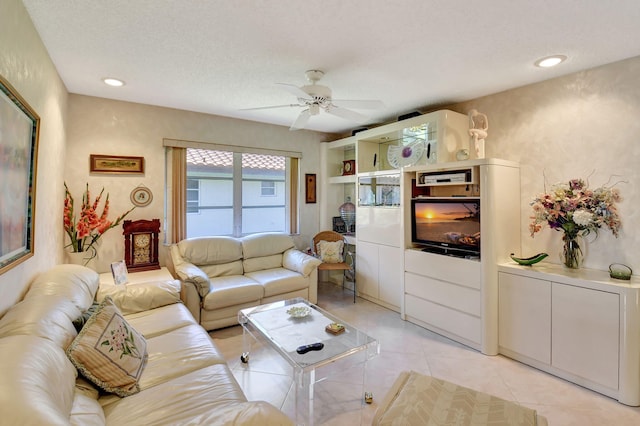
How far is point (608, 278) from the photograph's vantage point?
2.26m

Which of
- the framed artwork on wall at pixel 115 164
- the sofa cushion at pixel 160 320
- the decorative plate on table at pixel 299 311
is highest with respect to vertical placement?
the framed artwork on wall at pixel 115 164

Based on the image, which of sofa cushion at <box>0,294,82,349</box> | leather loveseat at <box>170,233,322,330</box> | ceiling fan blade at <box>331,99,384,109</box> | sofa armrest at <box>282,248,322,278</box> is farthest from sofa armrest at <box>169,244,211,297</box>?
ceiling fan blade at <box>331,99,384,109</box>

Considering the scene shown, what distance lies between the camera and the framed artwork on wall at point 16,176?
1452 mm

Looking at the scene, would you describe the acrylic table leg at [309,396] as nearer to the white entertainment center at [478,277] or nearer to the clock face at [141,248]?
the white entertainment center at [478,277]

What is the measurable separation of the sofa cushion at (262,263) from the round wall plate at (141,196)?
137 cm

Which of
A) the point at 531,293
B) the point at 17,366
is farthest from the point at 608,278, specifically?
the point at 17,366

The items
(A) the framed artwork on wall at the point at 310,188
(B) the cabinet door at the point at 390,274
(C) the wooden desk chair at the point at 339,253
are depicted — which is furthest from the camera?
(A) the framed artwork on wall at the point at 310,188

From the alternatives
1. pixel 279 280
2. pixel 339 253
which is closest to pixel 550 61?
pixel 339 253

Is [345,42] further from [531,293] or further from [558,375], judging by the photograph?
[558,375]

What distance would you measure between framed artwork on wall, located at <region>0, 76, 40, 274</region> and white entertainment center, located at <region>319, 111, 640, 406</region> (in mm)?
3174

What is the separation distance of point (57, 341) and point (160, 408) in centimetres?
58

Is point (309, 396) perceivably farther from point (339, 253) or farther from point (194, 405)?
point (339, 253)

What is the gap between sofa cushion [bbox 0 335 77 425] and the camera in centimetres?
85

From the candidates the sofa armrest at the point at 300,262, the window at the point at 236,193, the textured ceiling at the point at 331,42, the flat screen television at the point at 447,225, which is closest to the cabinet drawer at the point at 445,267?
the flat screen television at the point at 447,225
